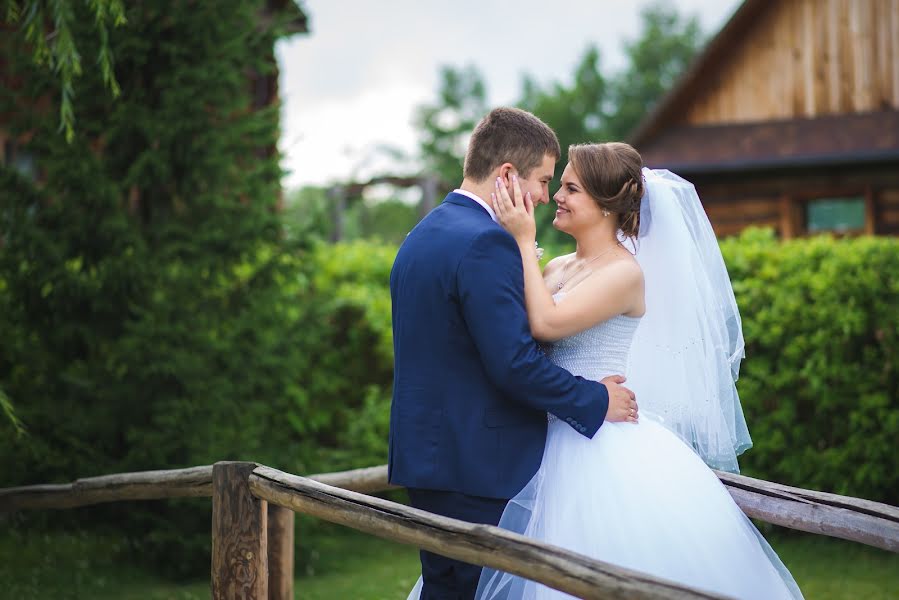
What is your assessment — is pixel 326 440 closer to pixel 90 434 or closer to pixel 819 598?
pixel 90 434

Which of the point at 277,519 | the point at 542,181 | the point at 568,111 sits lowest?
the point at 277,519

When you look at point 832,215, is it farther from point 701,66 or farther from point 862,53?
point 701,66

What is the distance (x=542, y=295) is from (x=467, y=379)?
0.38m

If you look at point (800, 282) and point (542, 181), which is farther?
point (800, 282)

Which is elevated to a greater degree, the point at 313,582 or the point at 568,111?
the point at 568,111

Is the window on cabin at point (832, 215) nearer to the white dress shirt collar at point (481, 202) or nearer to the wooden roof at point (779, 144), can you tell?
the wooden roof at point (779, 144)

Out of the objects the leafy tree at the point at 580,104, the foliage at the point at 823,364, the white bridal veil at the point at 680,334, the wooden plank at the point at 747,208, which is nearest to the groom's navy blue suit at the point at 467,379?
the white bridal veil at the point at 680,334

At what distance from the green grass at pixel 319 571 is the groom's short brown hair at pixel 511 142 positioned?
3.91 meters

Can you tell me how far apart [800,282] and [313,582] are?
436cm

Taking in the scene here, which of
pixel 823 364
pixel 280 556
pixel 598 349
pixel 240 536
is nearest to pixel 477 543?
pixel 598 349

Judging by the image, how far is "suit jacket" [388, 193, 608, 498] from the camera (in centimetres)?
309

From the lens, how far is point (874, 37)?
15.6 meters

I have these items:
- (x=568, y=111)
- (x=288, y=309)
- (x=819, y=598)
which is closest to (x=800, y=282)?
(x=819, y=598)

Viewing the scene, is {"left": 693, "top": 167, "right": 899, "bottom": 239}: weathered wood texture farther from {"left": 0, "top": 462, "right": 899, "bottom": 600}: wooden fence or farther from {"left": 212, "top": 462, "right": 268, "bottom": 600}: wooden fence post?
{"left": 212, "top": 462, "right": 268, "bottom": 600}: wooden fence post
